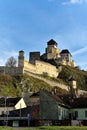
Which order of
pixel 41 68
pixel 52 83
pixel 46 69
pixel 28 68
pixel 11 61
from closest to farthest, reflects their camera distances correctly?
pixel 28 68, pixel 52 83, pixel 41 68, pixel 46 69, pixel 11 61

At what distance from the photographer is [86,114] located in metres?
87.9

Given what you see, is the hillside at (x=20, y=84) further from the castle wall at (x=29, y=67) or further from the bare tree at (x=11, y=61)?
the bare tree at (x=11, y=61)

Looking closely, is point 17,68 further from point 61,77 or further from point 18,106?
point 18,106

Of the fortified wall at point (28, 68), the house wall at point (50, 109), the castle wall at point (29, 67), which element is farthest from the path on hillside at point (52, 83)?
the house wall at point (50, 109)

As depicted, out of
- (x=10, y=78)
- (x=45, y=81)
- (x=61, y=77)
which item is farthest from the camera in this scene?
(x=61, y=77)

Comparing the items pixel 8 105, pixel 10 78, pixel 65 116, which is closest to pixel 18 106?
pixel 8 105

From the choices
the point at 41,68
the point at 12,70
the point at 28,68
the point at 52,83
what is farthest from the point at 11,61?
the point at 52,83

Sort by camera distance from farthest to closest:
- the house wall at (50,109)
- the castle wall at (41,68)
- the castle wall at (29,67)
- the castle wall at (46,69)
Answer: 1. the castle wall at (46,69)
2. the castle wall at (41,68)
3. the castle wall at (29,67)
4. the house wall at (50,109)

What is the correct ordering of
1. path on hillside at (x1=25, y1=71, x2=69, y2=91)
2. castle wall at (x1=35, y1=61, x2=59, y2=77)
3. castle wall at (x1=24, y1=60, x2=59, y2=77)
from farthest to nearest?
1. castle wall at (x1=35, y1=61, x2=59, y2=77)
2. castle wall at (x1=24, y1=60, x2=59, y2=77)
3. path on hillside at (x1=25, y1=71, x2=69, y2=91)

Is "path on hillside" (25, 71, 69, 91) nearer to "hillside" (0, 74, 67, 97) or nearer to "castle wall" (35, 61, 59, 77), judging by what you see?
"hillside" (0, 74, 67, 97)

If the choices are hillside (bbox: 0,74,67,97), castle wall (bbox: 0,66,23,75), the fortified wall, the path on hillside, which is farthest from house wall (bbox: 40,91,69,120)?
the path on hillside

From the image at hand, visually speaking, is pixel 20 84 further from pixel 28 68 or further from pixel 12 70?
pixel 28 68

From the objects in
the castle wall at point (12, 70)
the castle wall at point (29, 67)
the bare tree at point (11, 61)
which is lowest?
the castle wall at point (12, 70)

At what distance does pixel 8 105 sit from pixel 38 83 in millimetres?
58972
